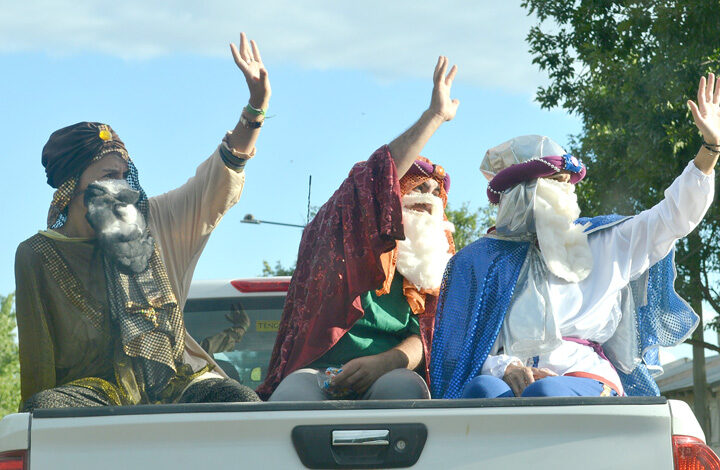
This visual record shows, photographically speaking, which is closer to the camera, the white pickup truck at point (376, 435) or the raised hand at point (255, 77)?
the white pickup truck at point (376, 435)

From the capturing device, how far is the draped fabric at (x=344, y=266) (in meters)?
3.83

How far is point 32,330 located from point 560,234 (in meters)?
2.12

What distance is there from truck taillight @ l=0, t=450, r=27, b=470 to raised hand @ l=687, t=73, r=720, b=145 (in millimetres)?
2753

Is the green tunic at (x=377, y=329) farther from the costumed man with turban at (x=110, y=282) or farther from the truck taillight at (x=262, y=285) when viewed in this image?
the truck taillight at (x=262, y=285)

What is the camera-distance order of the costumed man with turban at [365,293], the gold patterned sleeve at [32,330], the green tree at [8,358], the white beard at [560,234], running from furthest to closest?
1. the green tree at [8,358]
2. the white beard at [560,234]
3. the costumed man with turban at [365,293]
4. the gold patterned sleeve at [32,330]

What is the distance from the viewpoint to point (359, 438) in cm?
248

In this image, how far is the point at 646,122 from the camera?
11.4m

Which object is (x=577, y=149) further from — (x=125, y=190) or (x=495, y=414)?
(x=495, y=414)

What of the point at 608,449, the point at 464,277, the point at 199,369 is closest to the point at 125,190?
the point at 199,369

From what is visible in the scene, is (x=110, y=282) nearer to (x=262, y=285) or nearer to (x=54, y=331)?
(x=54, y=331)

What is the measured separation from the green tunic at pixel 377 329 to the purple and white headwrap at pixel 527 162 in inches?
24.4

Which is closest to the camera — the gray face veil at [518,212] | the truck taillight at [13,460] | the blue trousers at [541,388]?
the truck taillight at [13,460]

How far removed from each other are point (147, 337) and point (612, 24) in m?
9.45

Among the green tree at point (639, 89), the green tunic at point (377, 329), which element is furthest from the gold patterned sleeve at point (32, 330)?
the green tree at point (639, 89)
